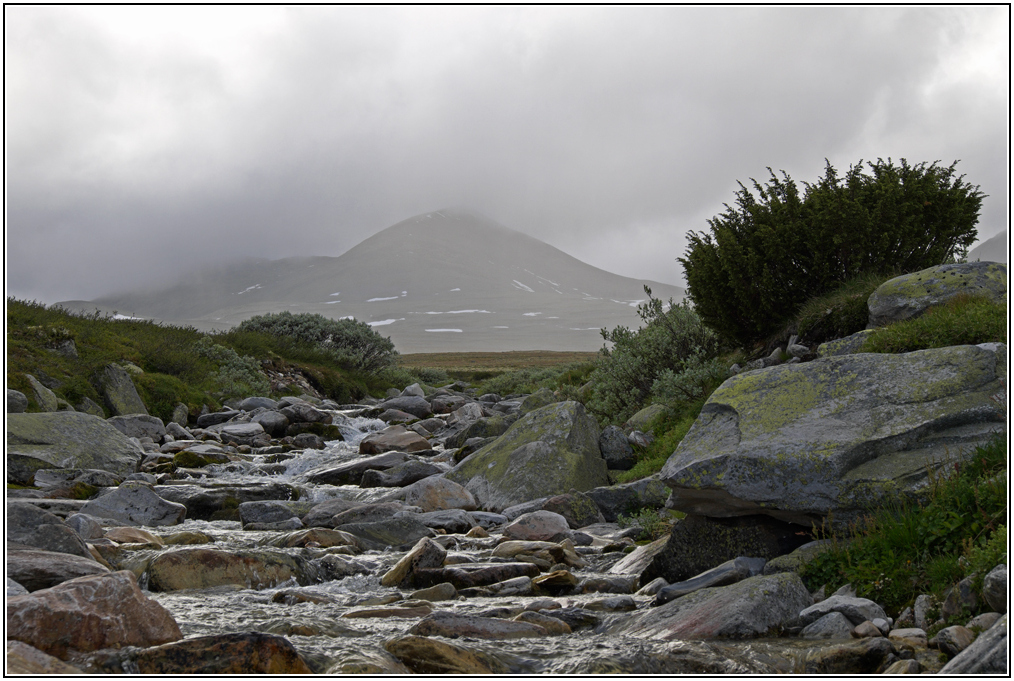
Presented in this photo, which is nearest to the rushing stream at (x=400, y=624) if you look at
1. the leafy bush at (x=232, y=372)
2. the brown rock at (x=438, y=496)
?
the brown rock at (x=438, y=496)

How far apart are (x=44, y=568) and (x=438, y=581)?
3216mm

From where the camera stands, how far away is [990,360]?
5.89 meters

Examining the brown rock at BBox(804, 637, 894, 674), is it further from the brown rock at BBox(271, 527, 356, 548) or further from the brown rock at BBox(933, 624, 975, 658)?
the brown rock at BBox(271, 527, 356, 548)

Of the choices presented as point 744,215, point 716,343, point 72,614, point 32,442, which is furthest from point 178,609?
point 744,215

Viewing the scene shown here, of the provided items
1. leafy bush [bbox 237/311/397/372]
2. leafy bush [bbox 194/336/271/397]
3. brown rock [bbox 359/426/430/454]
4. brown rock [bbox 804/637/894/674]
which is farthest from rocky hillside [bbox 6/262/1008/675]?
leafy bush [bbox 237/311/397/372]

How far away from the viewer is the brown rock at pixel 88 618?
4059mm

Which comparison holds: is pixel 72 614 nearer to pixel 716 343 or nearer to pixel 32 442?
pixel 32 442

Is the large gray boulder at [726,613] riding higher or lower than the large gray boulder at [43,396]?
lower

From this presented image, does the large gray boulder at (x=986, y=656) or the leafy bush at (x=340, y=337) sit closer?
the large gray boulder at (x=986, y=656)

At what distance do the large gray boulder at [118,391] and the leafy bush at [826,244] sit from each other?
14.7 metres

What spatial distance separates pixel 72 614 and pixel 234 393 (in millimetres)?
19819

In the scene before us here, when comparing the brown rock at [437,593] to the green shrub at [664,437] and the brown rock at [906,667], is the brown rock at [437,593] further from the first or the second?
the green shrub at [664,437]

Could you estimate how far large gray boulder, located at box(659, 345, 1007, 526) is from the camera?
17.5 ft

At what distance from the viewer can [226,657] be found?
370 cm
